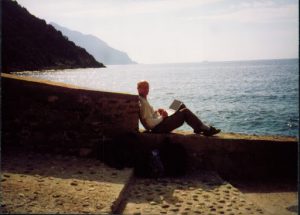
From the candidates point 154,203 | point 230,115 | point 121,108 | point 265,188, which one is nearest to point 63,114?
point 121,108

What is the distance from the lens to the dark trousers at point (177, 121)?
683 cm

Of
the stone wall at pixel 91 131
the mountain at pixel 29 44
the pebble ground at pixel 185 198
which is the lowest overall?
the pebble ground at pixel 185 198

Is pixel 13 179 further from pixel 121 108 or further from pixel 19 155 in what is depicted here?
pixel 121 108

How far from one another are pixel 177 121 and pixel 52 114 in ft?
8.34

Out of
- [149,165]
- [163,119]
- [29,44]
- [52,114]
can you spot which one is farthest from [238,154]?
[29,44]

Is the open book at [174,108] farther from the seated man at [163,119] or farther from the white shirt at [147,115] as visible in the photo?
the white shirt at [147,115]

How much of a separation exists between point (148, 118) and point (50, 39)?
4391 inches

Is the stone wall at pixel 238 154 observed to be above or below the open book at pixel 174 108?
below

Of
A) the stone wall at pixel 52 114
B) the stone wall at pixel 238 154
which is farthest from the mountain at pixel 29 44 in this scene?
the stone wall at pixel 238 154

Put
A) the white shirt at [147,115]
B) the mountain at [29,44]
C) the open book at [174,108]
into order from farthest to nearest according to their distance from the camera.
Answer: the mountain at [29,44]
the open book at [174,108]
the white shirt at [147,115]

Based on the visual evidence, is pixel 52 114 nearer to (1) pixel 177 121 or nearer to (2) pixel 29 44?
(1) pixel 177 121

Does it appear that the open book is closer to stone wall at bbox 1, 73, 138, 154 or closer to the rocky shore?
stone wall at bbox 1, 73, 138, 154

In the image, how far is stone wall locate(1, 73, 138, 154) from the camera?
6465 millimetres

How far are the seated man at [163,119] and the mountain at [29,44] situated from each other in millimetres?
73452
